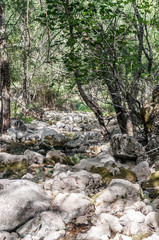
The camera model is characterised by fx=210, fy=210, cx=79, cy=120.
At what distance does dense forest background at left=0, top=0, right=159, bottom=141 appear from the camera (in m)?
3.67

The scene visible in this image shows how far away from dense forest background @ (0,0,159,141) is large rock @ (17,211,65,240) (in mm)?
1547

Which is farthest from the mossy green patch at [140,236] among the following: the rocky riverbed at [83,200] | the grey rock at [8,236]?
the grey rock at [8,236]

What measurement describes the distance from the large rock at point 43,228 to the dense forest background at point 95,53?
155cm

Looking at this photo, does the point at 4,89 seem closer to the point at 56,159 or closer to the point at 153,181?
the point at 56,159

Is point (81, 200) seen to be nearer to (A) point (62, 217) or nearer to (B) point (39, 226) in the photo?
(A) point (62, 217)

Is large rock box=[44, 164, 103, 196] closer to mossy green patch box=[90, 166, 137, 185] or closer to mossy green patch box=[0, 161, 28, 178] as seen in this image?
mossy green patch box=[90, 166, 137, 185]

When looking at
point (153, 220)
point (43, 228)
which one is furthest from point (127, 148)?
point (43, 228)

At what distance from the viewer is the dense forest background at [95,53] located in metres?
3.67

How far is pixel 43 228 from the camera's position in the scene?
2.36 m

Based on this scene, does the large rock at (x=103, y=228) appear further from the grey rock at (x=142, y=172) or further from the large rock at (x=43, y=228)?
the grey rock at (x=142, y=172)

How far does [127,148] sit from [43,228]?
2.75m

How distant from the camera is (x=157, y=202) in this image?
9.37ft

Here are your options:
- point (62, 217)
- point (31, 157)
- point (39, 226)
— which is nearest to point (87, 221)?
point (62, 217)

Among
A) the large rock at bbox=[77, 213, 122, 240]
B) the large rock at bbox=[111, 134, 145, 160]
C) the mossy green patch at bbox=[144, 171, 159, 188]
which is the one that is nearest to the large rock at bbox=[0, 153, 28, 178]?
the large rock at bbox=[111, 134, 145, 160]
